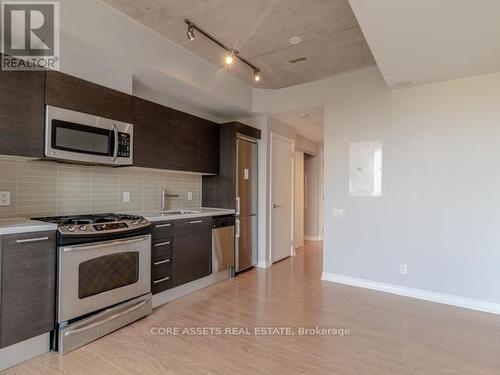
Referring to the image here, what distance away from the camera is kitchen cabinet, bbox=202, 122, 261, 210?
397 centimetres

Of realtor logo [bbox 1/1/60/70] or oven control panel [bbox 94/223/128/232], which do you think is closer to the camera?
realtor logo [bbox 1/1/60/70]

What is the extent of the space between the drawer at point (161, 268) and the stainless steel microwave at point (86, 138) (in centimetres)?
106

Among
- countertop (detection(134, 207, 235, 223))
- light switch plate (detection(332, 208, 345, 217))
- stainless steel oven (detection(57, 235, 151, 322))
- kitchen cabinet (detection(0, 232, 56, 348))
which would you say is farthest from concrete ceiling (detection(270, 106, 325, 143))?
kitchen cabinet (detection(0, 232, 56, 348))

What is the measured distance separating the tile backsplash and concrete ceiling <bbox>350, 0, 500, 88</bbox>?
2.74 meters

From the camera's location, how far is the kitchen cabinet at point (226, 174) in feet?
13.0

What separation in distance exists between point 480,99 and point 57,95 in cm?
406

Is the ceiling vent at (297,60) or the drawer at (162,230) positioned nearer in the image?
the drawer at (162,230)

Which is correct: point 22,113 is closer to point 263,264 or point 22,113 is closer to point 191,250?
point 191,250

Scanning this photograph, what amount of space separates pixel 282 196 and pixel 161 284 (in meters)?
2.66

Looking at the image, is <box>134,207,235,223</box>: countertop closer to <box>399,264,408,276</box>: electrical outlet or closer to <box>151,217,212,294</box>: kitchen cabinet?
<box>151,217,212,294</box>: kitchen cabinet

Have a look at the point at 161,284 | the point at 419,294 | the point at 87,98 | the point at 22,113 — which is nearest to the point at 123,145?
the point at 87,98

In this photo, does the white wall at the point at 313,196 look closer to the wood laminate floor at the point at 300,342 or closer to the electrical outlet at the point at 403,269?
the electrical outlet at the point at 403,269

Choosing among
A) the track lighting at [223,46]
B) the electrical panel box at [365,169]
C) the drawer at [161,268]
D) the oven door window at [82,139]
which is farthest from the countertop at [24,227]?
the electrical panel box at [365,169]

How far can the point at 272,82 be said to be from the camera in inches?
160
